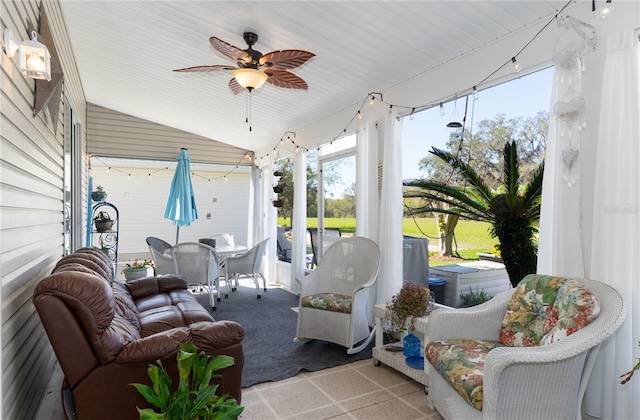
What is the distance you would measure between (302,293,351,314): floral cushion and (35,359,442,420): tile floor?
55 cm

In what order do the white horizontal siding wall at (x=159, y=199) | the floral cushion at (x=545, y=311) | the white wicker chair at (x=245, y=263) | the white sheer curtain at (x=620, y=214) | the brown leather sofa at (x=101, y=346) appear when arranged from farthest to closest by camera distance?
the white horizontal siding wall at (x=159, y=199) < the white wicker chair at (x=245, y=263) < the white sheer curtain at (x=620, y=214) < the floral cushion at (x=545, y=311) < the brown leather sofa at (x=101, y=346)

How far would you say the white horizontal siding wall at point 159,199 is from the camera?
916 centimetres

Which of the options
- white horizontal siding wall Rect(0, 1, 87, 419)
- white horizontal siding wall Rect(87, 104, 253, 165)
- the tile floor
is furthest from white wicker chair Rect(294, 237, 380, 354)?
white horizontal siding wall Rect(87, 104, 253, 165)

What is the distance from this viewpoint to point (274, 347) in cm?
369

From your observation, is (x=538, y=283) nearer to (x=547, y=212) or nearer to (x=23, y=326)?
(x=547, y=212)

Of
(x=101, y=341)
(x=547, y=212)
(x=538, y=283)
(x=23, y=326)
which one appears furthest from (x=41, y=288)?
(x=547, y=212)

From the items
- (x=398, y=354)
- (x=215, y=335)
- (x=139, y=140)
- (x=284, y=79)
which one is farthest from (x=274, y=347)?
(x=139, y=140)

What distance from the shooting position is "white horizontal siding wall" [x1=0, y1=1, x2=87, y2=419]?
5.72ft

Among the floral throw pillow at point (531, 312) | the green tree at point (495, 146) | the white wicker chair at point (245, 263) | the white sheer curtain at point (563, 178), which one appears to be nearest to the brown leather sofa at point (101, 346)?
the floral throw pillow at point (531, 312)

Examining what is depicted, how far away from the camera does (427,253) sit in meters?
3.98

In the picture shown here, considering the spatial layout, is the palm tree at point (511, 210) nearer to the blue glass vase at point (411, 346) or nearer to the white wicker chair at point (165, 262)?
the blue glass vase at point (411, 346)

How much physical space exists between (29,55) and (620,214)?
10.4ft

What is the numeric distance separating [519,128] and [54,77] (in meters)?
3.38

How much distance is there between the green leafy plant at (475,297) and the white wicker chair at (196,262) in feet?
10.7
